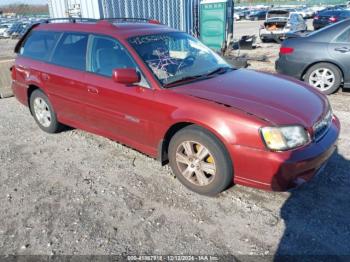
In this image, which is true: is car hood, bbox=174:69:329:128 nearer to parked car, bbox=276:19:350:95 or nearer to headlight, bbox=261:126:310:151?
headlight, bbox=261:126:310:151

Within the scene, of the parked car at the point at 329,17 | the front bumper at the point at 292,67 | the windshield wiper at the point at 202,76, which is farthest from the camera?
the parked car at the point at 329,17

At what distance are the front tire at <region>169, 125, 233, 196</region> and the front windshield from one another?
2.20 ft

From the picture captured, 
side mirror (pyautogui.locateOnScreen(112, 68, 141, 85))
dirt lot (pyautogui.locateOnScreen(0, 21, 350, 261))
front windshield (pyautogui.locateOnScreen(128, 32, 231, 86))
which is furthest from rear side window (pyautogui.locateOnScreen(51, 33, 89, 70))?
dirt lot (pyautogui.locateOnScreen(0, 21, 350, 261))

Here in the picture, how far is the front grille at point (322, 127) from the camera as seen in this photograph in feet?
10.0

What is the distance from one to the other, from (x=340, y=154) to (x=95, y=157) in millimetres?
3254

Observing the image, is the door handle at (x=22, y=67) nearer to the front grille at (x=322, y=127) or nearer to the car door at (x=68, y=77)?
the car door at (x=68, y=77)

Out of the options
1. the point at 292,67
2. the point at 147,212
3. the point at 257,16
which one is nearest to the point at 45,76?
the point at 147,212

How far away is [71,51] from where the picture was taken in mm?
4355

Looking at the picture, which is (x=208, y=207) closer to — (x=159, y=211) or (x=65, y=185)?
(x=159, y=211)

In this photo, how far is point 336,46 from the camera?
645cm

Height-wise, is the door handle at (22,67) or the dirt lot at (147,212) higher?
the door handle at (22,67)

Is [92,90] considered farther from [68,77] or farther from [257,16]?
[257,16]

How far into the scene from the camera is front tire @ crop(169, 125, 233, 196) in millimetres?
3080

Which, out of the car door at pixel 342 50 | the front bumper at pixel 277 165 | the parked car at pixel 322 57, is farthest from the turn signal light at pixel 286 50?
the front bumper at pixel 277 165
